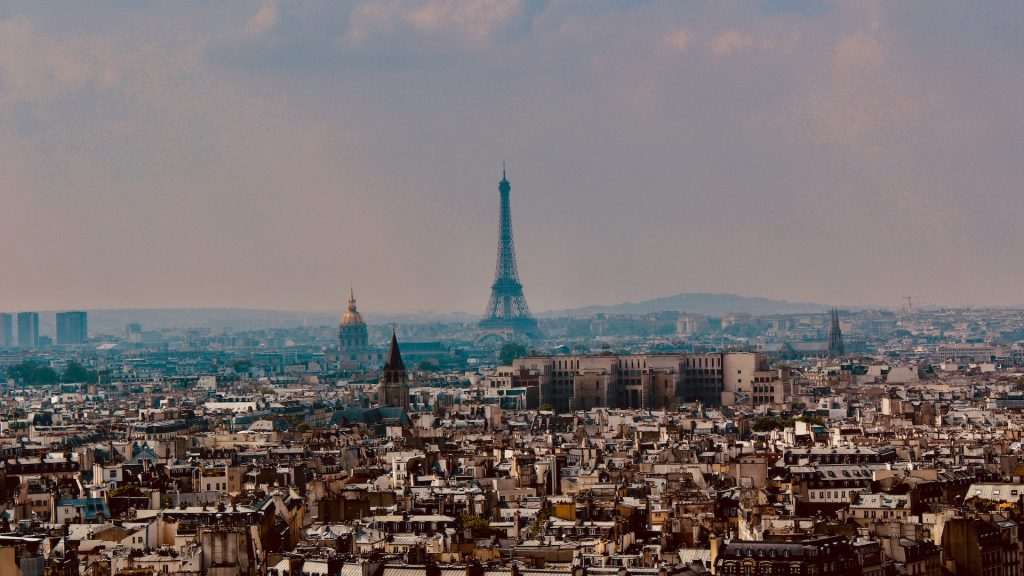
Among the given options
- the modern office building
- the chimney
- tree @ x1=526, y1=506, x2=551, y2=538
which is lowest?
tree @ x1=526, y1=506, x2=551, y2=538

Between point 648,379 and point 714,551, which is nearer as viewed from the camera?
point 714,551

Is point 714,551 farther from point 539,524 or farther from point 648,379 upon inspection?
point 648,379

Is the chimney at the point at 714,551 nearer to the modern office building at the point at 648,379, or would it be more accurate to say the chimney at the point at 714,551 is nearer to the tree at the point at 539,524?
the tree at the point at 539,524

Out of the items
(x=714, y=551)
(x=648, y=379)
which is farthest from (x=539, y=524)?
(x=648, y=379)

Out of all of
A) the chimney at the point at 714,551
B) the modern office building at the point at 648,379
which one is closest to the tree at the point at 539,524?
the chimney at the point at 714,551

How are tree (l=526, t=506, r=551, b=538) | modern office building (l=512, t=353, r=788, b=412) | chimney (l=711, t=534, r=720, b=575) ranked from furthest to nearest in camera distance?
modern office building (l=512, t=353, r=788, b=412)
tree (l=526, t=506, r=551, b=538)
chimney (l=711, t=534, r=720, b=575)

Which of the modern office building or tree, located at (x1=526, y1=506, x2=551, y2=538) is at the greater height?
the modern office building

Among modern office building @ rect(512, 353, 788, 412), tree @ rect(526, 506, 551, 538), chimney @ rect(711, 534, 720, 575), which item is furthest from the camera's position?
modern office building @ rect(512, 353, 788, 412)

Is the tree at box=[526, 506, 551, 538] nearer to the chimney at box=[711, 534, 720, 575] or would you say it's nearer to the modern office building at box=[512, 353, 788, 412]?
the chimney at box=[711, 534, 720, 575]

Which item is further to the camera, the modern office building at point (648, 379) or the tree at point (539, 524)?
the modern office building at point (648, 379)

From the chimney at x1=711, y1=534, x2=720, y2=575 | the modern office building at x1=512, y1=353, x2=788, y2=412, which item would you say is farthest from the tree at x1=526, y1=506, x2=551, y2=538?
the modern office building at x1=512, y1=353, x2=788, y2=412

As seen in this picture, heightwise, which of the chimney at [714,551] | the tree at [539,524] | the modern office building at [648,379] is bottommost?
the tree at [539,524]
